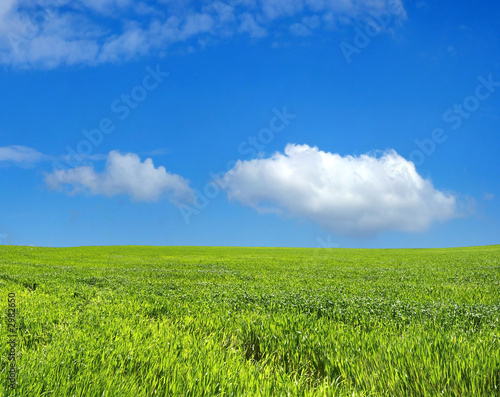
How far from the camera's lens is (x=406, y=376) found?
4844mm

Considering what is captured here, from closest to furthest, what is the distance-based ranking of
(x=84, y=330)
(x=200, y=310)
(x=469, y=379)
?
(x=469, y=379) < (x=84, y=330) < (x=200, y=310)

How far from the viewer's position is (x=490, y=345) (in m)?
6.20

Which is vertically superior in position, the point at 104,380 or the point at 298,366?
the point at 104,380

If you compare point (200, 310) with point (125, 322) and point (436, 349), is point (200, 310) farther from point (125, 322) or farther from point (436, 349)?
point (436, 349)

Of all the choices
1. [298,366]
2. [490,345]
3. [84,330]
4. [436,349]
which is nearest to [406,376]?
[436,349]

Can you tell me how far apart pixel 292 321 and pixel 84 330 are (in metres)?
4.51

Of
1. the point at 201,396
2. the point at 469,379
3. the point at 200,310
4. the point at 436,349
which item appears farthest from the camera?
the point at 200,310

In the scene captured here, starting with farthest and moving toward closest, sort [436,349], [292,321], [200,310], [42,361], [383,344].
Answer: [200,310] < [292,321] < [383,344] < [436,349] < [42,361]

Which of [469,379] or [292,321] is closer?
[469,379]

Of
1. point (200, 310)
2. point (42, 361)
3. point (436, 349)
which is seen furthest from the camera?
point (200, 310)

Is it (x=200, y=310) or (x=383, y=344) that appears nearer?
(x=383, y=344)

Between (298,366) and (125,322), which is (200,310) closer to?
(125,322)

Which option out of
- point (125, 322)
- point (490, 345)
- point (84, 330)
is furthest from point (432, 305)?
point (84, 330)

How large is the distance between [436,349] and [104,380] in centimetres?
505
